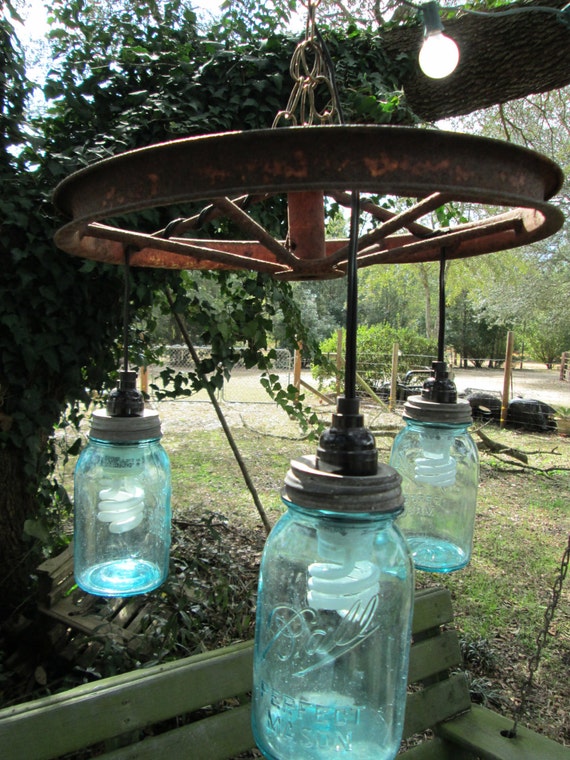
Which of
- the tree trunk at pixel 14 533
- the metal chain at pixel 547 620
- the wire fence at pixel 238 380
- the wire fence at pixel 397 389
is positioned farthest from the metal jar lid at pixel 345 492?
the wire fence at pixel 238 380

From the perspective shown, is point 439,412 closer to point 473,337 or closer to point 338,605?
point 338,605

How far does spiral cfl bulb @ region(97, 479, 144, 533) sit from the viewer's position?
3.06 feet

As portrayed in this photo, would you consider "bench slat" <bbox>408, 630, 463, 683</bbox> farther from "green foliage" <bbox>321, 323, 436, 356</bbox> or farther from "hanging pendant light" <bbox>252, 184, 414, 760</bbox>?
"green foliage" <bbox>321, 323, 436, 356</bbox>

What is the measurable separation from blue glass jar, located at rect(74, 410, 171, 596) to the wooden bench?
0.55 metres

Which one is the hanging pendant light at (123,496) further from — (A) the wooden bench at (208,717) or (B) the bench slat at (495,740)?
(B) the bench slat at (495,740)

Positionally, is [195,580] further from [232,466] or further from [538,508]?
[538,508]

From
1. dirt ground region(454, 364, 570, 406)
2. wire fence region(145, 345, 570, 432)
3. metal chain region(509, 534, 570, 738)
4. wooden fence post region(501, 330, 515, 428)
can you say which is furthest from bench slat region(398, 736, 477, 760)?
dirt ground region(454, 364, 570, 406)

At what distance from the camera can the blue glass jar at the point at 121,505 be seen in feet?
2.99

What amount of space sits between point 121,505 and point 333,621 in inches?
18.0

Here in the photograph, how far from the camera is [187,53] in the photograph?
2477mm

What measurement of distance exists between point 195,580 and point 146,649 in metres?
0.58

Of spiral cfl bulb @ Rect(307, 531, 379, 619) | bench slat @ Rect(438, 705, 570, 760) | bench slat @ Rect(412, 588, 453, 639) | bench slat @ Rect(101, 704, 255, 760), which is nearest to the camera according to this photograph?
spiral cfl bulb @ Rect(307, 531, 379, 619)

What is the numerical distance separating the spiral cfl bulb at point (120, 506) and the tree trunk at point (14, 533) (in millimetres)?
1676

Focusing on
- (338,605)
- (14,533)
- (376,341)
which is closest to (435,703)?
(338,605)
